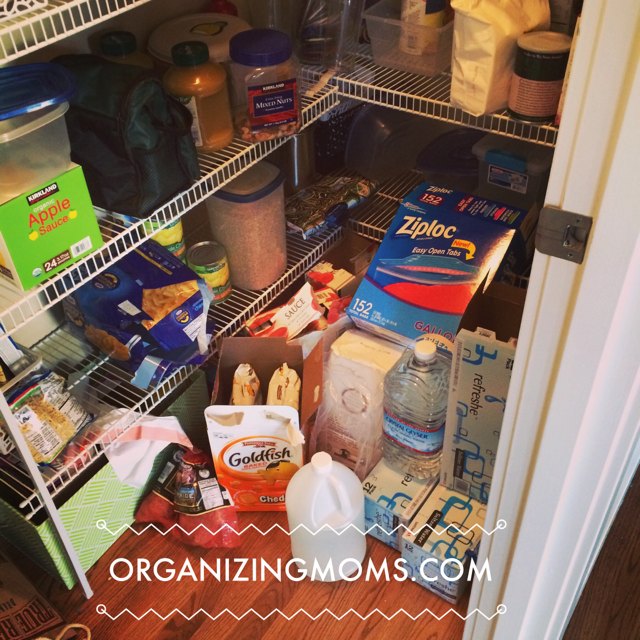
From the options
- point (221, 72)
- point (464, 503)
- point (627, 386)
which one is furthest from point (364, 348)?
point (627, 386)

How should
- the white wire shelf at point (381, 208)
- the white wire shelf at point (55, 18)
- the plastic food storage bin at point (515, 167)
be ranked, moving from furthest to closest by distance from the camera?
the white wire shelf at point (381, 208)
the plastic food storage bin at point (515, 167)
the white wire shelf at point (55, 18)

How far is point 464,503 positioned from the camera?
5.08ft

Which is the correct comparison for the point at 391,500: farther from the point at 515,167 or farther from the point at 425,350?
the point at 515,167

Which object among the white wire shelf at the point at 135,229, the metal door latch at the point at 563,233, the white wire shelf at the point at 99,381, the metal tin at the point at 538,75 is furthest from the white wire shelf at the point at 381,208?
the metal door latch at the point at 563,233

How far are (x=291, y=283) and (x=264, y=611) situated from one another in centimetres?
80

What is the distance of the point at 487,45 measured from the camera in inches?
50.6

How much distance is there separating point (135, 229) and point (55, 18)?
38 cm

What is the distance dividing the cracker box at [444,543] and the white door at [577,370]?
188 mm

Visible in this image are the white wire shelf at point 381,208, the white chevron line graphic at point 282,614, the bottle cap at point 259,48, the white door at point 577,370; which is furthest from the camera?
the white wire shelf at point 381,208

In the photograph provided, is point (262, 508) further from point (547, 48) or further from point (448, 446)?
point (547, 48)

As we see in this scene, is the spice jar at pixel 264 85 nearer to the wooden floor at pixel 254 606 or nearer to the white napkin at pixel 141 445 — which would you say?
the white napkin at pixel 141 445

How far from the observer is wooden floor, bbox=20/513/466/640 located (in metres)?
1.47

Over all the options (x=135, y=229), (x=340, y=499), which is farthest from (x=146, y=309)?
(x=340, y=499)

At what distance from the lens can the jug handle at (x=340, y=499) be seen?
142 cm
